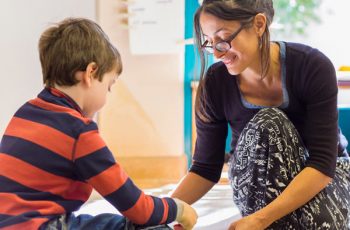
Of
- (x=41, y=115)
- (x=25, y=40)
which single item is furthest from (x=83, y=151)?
(x=25, y=40)

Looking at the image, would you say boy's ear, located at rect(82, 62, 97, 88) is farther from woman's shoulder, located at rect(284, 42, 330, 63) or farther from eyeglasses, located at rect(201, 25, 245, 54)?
woman's shoulder, located at rect(284, 42, 330, 63)

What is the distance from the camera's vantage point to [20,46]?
177 centimetres

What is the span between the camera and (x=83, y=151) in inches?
31.4

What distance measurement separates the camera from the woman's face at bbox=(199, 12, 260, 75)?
1027mm

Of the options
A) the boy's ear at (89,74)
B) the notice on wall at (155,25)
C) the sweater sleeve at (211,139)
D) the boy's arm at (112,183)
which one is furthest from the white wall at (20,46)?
the boy's arm at (112,183)

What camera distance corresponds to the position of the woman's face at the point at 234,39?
1027 millimetres

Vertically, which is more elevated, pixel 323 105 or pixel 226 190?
pixel 323 105

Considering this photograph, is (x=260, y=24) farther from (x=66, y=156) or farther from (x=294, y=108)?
(x=66, y=156)

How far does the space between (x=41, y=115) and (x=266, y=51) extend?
0.55 m

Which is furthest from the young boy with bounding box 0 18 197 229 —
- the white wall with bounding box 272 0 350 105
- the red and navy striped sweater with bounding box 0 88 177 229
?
the white wall with bounding box 272 0 350 105

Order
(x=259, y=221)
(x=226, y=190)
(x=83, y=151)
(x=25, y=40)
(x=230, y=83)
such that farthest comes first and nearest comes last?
(x=226, y=190), (x=25, y=40), (x=230, y=83), (x=259, y=221), (x=83, y=151)

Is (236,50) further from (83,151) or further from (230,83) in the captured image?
(83,151)

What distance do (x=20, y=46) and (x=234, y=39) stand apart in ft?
3.42

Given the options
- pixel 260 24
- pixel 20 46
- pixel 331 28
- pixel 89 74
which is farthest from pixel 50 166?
pixel 331 28
